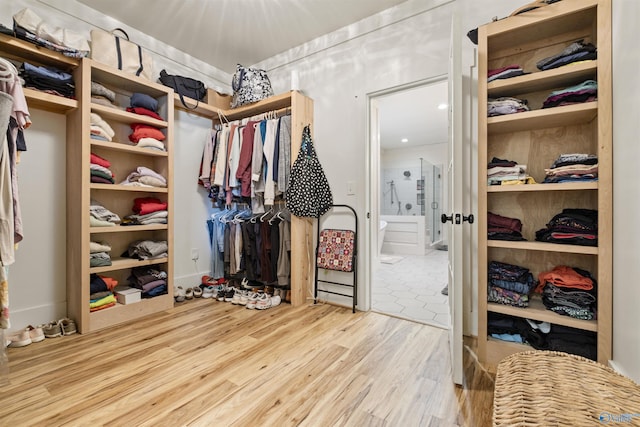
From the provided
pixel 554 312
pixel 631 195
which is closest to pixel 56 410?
pixel 554 312

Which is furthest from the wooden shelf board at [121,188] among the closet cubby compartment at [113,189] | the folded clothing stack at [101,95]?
the folded clothing stack at [101,95]

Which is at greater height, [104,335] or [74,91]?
[74,91]

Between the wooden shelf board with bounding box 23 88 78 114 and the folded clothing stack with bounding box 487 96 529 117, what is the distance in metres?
2.81

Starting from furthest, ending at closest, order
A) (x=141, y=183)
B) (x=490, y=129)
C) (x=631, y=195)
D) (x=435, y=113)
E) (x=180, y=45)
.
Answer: (x=435, y=113) < (x=180, y=45) < (x=141, y=183) < (x=490, y=129) < (x=631, y=195)

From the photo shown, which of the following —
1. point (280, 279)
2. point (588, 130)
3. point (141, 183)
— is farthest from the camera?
point (280, 279)

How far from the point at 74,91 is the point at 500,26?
2.85 meters

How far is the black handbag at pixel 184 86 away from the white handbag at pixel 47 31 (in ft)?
2.08

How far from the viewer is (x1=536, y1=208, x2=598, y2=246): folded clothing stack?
54.9 inches

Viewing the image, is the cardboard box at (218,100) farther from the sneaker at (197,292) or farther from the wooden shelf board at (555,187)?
the wooden shelf board at (555,187)

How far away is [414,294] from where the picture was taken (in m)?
2.92

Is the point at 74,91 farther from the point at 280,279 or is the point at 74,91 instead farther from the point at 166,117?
the point at 280,279

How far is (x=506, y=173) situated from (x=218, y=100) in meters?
2.79

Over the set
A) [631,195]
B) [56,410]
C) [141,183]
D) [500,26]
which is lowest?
[56,410]

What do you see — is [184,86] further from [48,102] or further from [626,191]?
[626,191]
